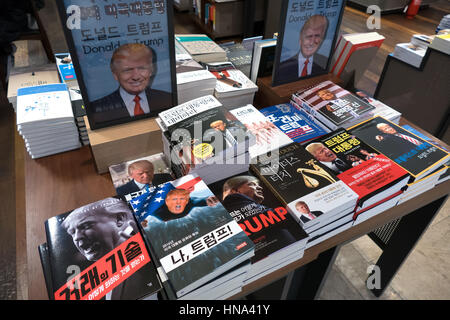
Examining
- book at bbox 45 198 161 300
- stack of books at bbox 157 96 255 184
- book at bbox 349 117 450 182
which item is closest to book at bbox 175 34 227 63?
stack of books at bbox 157 96 255 184

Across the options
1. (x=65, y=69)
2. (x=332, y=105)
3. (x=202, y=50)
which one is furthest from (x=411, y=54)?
(x=65, y=69)

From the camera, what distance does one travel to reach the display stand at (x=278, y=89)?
1.54 meters

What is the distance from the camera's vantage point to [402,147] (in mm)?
1255

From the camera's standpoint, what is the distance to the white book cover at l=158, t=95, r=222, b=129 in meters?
1.13

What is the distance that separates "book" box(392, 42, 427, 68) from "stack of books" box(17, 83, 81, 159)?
2.82 metres

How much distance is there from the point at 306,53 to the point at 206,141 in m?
0.82

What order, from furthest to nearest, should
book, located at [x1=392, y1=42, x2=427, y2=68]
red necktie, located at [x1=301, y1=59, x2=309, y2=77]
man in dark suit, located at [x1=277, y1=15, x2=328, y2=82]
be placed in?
1. book, located at [x1=392, y1=42, x2=427, y2=68]
2. red necktie, located at [x1=301, y1=59, x2=309, y2=77]
3. man in dark suit, located at [x1=277, y1=15, x2=328, y2=82]

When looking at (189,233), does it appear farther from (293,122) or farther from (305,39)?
(305,39)

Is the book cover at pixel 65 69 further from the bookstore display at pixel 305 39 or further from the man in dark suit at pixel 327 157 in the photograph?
the man in dark suit at pixel 327 157

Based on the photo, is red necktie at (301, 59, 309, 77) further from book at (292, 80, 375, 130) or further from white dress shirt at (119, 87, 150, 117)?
white dress shirt at (119, 87, 150, 117)

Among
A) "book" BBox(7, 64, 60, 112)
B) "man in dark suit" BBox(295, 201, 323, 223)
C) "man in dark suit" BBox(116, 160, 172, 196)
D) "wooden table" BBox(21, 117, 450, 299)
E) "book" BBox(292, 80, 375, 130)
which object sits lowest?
"wooden table" BBox(21, 117, 450, 299)

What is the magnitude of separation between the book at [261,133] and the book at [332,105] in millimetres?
257
